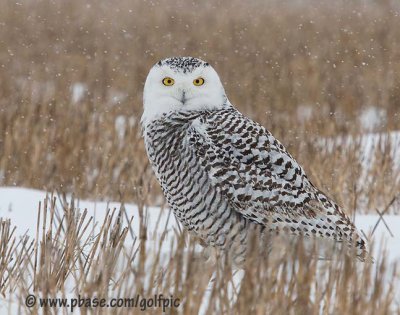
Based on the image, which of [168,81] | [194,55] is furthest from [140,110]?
[168,81]

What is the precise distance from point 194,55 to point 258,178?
8.80 metres

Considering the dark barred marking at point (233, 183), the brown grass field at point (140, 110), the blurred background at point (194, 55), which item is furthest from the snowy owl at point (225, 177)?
the blurred background at point (194, 55)

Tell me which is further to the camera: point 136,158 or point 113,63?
point 113,63

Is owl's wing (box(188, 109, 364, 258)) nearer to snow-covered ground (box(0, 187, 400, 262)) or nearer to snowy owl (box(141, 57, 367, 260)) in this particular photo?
snowy owl (box(141, 57, 367, 260))

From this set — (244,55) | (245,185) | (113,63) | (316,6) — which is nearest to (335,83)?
(244,55)

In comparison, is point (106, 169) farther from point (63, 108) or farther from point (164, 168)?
point (164, 168)

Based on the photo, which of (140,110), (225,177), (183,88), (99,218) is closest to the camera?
(225,177)

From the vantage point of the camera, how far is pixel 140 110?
30.0ft

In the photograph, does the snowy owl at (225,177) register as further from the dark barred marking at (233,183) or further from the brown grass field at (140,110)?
the brown grass field at (140,110)

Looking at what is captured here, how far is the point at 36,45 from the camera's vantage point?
13789 millimetres

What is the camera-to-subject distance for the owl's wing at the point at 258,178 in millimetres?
3814

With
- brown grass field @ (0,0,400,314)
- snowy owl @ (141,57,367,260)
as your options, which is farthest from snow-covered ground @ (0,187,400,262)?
snowy owl @ (141,57,367,260)

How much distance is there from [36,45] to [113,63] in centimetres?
181

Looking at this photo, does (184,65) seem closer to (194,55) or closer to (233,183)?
(233,183)
